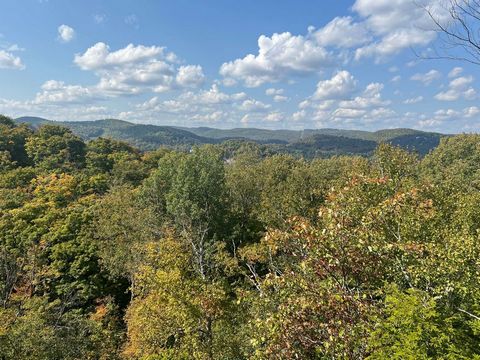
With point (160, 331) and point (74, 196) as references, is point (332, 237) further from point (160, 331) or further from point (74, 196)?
point (74, 196)

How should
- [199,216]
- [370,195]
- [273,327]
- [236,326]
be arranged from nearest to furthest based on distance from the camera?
[273,327] → [236,326] → [370,195] → [199,216]

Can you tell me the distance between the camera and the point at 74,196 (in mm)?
62688

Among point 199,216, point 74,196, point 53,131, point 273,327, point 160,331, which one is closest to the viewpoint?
point 273,327

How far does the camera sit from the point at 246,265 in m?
35.1

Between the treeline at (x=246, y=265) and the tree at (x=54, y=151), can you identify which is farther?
the tree at (x=54, y=151)

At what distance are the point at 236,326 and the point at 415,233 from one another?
34.3 feet

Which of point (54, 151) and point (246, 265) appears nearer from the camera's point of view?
point (246, 265)

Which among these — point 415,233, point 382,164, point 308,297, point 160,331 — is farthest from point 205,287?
point 382,164

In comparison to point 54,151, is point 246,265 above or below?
below

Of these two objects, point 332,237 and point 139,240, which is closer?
point 332,237

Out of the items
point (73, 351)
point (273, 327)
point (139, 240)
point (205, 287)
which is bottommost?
point (73, 351)

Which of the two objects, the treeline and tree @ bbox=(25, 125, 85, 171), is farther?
tree @ bbox=(25, 125, 85, 171)

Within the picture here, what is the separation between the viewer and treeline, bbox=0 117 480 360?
9078mm

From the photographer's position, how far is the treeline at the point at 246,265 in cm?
908
